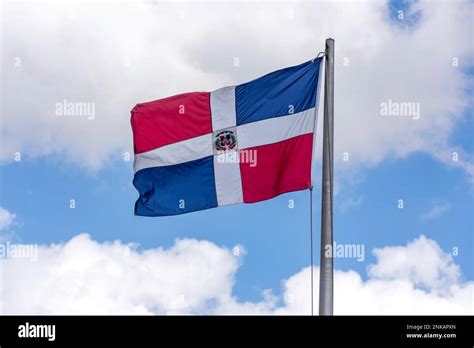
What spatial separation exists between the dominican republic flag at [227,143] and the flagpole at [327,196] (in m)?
0.46

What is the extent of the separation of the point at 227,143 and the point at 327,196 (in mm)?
3551

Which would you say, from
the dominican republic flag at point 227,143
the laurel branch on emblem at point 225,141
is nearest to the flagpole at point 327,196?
the dominican republic flag at point 227,143

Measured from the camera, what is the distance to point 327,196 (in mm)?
13516

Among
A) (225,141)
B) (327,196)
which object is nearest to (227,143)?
(225,141)


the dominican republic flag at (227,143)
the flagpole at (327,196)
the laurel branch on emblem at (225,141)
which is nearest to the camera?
the flagpole at (327,196)

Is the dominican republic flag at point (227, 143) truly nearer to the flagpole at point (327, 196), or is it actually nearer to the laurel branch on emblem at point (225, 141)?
the laurel branch on emblem at point (225, 141)

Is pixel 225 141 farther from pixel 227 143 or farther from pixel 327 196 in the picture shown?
pixel 327 196

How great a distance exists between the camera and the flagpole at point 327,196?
42.4ft

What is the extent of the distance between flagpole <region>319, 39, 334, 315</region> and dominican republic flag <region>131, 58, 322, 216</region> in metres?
0.46

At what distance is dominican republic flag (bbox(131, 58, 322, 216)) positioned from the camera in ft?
49.1

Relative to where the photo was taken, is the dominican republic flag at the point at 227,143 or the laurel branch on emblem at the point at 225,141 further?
the laurel branch on emblem at the point at 225,141
